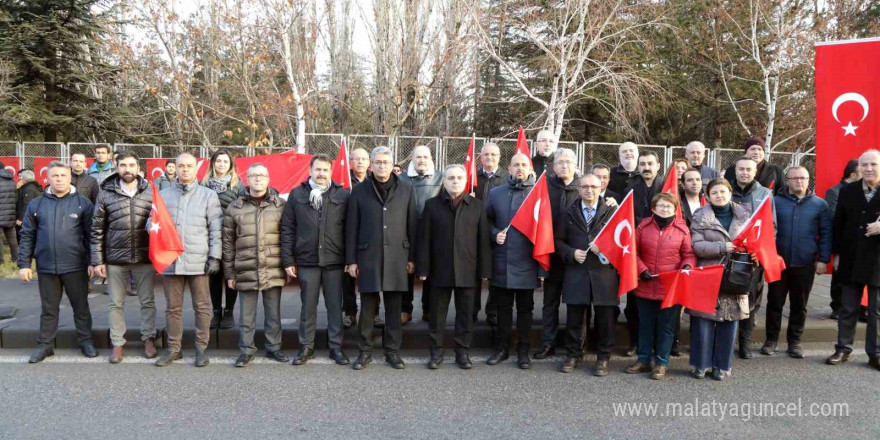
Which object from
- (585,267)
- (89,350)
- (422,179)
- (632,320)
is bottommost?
(89,350)

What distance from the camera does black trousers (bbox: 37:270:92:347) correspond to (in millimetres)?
5762

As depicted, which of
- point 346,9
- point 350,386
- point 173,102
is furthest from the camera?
point 346,9

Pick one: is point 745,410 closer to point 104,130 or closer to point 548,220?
point 548,220

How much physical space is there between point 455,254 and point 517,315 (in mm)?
919

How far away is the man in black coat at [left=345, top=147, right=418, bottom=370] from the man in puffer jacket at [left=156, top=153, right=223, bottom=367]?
4.59ft

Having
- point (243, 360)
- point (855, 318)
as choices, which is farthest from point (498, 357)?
point (855, 318)

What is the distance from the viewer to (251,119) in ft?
50.9

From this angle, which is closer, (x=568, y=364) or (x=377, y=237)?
(x=568, y=364)

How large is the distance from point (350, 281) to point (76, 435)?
319 centimetres

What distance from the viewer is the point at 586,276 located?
5430 mm

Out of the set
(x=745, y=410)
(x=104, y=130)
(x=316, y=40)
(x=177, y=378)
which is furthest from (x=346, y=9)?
(x=745, y=410)

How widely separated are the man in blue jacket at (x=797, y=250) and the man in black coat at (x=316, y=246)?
453 cm

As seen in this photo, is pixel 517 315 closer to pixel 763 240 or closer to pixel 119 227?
pixel 763 240

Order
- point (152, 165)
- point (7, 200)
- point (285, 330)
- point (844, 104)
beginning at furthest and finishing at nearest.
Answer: point (152, 165)
point (7, 200)
point (844, 104)
point (285, 330)
